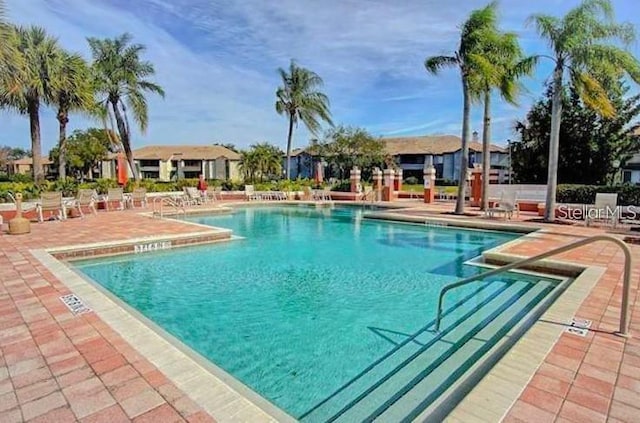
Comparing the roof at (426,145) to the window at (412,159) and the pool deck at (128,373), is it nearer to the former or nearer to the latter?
the window at (412,159)

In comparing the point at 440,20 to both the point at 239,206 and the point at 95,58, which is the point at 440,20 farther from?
the point at 95,58

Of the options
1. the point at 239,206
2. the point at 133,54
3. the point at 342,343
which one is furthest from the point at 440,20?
the point at 133,54

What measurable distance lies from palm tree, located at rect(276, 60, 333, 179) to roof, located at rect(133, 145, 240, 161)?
108ft

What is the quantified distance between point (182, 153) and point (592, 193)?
56919mm

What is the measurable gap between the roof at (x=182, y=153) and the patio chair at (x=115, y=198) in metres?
44.8

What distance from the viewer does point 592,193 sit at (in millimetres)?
17703

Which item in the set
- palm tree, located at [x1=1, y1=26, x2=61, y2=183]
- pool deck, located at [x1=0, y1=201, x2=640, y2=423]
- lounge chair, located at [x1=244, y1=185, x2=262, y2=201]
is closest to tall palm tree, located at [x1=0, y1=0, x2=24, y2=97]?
pool deck, located at [x1=0, y1=201, x2=640, y2=423]

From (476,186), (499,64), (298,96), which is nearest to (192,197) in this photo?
(298,96)

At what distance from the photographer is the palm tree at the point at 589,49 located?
1199 centimetres

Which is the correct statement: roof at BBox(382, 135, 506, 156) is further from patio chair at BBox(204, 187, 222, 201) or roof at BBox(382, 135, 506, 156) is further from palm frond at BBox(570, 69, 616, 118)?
palm frond at BBox(570, 69, 616, 118)

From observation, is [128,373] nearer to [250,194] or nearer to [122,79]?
[250,194]

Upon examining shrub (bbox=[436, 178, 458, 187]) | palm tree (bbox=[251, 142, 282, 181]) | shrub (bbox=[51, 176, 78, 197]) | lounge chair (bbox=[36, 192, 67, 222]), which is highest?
palm tree (bbox=[251, 142, 282, 181])

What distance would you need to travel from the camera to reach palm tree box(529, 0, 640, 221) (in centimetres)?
1199

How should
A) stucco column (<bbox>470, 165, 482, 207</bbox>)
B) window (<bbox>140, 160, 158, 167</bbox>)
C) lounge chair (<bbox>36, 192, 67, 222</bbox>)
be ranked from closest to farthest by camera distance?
lounge chair (<bbox>36, 192, 67, 222</bbox>)
stucco column (<bbox>470, 165, 482, 207</bbox>)
window (<bbox>140, 160, 158, 167</bbox>)
